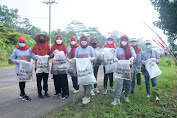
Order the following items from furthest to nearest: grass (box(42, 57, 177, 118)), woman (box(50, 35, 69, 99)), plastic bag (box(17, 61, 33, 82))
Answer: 1. woman (box(50, 35, 69, 99))
2. plastic bag (box(17, 61, 33, 82))
3. grass (box(42, 57, 177, 118))

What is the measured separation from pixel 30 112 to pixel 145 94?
3.30m

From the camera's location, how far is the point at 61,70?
4406 millimetres

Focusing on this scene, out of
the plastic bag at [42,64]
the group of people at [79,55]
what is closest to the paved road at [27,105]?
the group of people at [79,55]

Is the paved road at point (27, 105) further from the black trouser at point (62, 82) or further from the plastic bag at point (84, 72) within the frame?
the plastic bag at point (84, 72)

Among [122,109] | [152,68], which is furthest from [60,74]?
[152,68]

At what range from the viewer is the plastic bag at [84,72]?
4047 millimetres

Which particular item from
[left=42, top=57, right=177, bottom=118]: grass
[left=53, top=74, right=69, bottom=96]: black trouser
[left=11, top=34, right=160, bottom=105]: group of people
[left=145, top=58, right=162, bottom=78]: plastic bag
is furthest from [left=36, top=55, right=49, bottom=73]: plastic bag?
[left=145, top=58, right=162, bottom=78]: plastic bag

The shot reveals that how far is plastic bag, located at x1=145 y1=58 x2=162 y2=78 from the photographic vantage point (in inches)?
167

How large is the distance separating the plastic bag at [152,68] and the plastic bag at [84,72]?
5.20 feet

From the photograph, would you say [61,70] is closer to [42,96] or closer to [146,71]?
[42,96]

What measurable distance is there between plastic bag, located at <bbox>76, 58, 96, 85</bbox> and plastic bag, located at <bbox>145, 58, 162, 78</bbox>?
1584mm

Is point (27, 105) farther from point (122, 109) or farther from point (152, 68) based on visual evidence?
point (152, 68)

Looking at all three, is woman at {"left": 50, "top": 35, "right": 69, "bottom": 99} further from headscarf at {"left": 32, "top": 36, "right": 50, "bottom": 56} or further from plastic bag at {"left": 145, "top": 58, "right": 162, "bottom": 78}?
plastic bag at {"left": 145, "top": 58, "right": 162, "bottom": 78}

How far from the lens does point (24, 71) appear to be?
14.0 feet
